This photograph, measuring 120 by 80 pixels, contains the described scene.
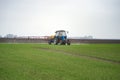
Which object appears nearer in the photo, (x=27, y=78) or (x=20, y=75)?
(x=27, y=78)

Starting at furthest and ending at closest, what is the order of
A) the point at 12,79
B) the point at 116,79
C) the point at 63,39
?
1. the point at 63,39
2. the point at 116,79
3. the point at 12,79

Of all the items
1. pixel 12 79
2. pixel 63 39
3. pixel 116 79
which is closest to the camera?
pixel 12 79

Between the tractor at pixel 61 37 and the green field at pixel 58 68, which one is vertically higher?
the tractor at pixel 61 37

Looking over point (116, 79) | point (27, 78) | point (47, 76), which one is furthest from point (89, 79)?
point (27, 78)

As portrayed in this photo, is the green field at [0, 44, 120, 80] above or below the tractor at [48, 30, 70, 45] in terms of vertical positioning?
below

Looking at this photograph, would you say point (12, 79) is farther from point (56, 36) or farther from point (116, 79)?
point (56, 36)

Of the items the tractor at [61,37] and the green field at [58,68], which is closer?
the green field at [58,68]

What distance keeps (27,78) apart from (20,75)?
670 millimetres

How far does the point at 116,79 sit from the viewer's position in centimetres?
845

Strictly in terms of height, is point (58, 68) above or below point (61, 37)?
below

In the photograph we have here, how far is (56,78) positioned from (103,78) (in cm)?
200

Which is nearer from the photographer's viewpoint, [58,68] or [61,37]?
[58,68]

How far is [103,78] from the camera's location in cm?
853

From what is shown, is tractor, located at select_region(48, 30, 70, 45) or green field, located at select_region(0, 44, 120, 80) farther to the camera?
tractor, located at select_region(48, 30, 70, 45)
